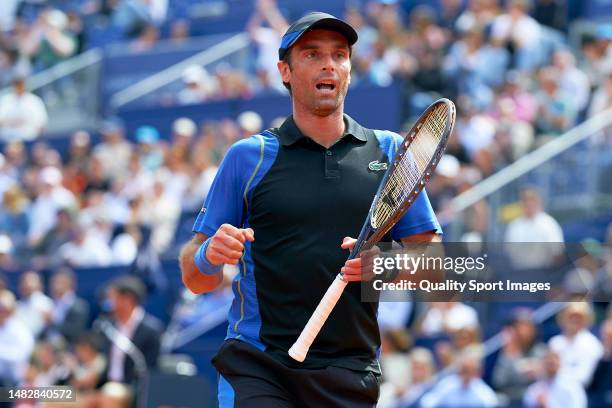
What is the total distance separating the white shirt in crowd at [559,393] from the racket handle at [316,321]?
5560 millimetres

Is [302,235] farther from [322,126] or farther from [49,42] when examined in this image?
[49,42]

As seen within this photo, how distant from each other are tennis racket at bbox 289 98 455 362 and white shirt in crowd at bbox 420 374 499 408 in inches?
220

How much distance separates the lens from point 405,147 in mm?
5078

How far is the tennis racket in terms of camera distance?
479 cm

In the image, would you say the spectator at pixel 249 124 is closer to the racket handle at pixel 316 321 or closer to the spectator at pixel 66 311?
the spectator at pixel 66 311

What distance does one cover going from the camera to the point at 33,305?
1434 cm

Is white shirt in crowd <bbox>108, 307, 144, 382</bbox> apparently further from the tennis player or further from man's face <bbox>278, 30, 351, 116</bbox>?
man's face <bbox>278, 30, 351, 116</bbox>

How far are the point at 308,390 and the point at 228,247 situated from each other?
2.00 ft

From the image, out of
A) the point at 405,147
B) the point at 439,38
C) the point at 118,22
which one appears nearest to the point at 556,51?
the point at 439,38

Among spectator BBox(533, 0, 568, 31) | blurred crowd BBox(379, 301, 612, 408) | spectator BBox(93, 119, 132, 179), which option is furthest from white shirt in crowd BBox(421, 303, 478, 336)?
spectator BBox(93, 119, 132, 179)

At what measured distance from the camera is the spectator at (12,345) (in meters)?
13.1

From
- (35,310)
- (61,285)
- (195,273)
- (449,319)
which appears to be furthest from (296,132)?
(35,310)

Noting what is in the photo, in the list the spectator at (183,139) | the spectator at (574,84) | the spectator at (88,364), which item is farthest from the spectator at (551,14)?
the spectator at (88,364)

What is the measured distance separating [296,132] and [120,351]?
5971 mm
